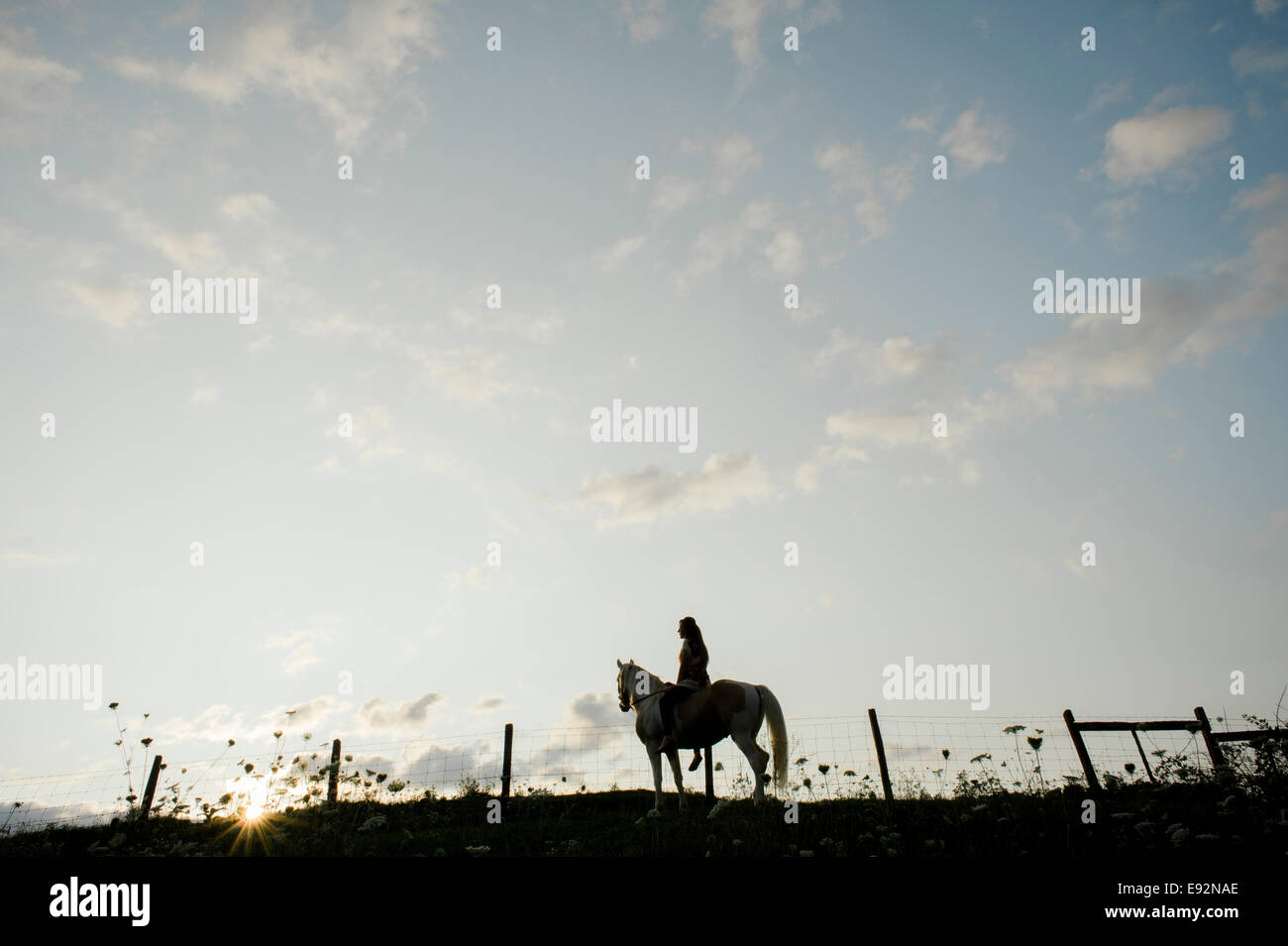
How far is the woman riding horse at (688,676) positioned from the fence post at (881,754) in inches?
121

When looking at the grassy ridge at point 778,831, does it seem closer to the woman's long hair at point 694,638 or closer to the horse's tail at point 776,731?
the horse's tail at point 776,731

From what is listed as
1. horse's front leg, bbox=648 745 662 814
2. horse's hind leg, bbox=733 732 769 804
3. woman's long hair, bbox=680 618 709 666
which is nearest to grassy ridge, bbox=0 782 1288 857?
horse's front leg, bbox=648 745 662 814

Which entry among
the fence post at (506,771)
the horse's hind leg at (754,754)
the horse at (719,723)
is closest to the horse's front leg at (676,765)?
the horse at (719,723)

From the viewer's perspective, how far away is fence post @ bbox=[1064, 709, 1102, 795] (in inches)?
433

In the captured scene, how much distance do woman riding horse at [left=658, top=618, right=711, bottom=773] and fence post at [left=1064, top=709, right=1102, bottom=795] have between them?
6.15 meters

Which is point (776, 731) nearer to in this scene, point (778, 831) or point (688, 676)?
point (688, 676)

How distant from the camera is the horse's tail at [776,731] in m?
13.1

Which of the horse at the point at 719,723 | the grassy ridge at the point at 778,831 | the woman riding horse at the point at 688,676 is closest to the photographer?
the grassy ridge at the point at 778,831

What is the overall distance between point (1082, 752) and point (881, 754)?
122 inches

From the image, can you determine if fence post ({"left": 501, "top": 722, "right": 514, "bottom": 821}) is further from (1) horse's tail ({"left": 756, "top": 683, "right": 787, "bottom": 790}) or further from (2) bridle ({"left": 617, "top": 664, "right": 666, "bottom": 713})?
(1) horse's tail ({"left": 756, "top": 683, "right": 787, "bottom": 790})

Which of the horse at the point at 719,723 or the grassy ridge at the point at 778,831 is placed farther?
the horse at the point at 719,723

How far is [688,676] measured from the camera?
14.3 m
